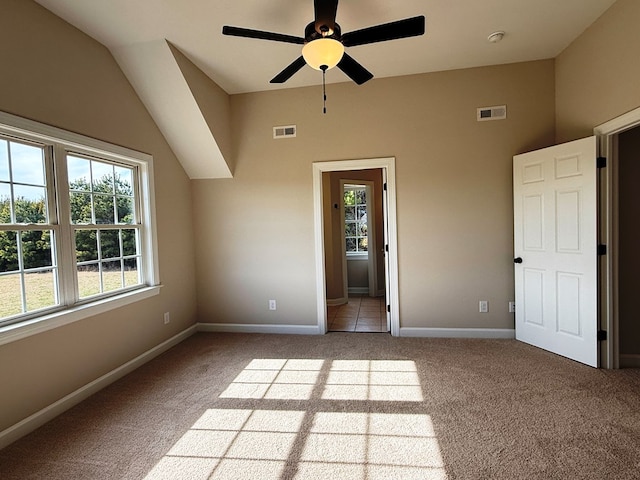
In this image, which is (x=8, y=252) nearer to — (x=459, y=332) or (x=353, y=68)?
(x=353, y=68)

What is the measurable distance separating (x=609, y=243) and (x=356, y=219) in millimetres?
4195

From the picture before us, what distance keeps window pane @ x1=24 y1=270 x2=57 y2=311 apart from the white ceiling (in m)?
1.93

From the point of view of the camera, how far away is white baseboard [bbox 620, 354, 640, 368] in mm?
2896

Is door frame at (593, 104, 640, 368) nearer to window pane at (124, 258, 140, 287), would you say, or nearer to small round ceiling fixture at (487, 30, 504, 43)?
small round ceiling fixture at (487, 30, 504, 43)

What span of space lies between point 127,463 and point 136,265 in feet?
6.43

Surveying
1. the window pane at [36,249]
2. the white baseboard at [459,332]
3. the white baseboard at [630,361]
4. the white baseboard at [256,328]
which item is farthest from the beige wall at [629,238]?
the window pane at [36,249]

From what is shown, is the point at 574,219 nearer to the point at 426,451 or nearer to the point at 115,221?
the point at 426,451

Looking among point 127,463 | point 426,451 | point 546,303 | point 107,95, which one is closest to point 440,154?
point 546,303

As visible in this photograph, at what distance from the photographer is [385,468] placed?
5.87 feet

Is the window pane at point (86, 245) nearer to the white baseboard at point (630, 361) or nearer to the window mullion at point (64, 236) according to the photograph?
the window mullion at point (64, 236)

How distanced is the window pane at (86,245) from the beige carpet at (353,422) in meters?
1.12

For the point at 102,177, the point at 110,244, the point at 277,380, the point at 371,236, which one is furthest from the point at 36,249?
the point at 371,236

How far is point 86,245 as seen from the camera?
2803 millimetres

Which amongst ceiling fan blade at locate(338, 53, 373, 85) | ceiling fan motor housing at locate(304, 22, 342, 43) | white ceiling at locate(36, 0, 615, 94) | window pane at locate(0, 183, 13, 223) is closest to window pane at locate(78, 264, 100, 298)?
window pane at locate(0, 183, 13, 223)
